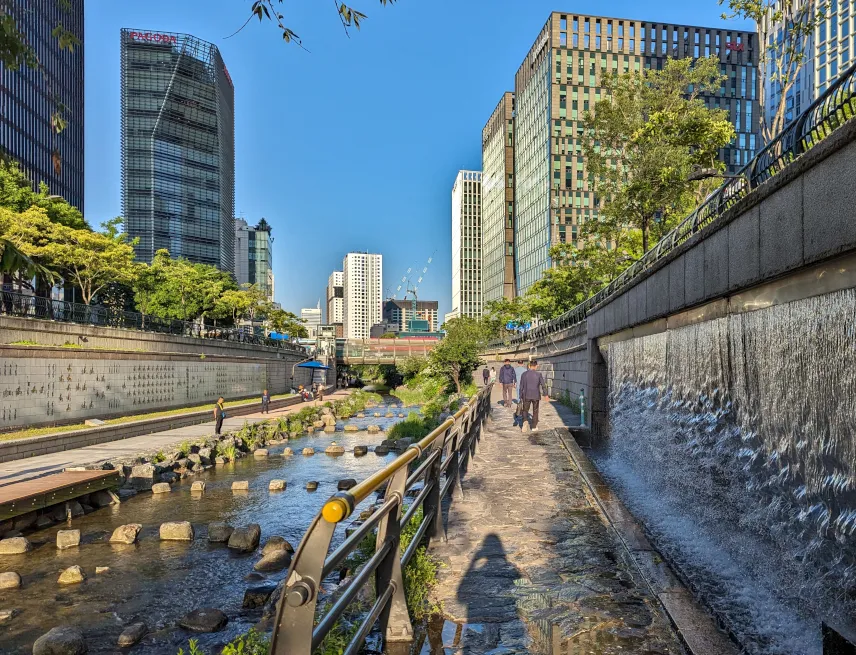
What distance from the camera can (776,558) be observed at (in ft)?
25.5

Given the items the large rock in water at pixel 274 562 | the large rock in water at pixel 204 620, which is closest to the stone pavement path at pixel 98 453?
the large rock in water at pixel 274 562

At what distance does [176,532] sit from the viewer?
12.6 meters

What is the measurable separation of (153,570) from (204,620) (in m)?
3.12

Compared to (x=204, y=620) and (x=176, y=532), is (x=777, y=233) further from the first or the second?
(x=176, y=532)

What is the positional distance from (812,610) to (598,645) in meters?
3.22

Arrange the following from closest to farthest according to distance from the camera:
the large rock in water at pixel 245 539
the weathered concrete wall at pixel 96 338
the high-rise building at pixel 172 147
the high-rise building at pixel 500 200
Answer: the large rock in water at pixel 245 539
the weathered concrete wall at pixel 96 338
the high-rise building at pixel 172 147
the high-rise building at pixel 500 200

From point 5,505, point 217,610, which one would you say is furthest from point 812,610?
point 5,505

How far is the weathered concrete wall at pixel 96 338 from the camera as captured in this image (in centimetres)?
2197

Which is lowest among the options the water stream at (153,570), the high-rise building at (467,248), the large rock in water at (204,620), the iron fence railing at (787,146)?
the water stream at (153,570)

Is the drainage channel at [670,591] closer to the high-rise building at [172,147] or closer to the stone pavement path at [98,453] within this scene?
the stone pavement path at [98,453]

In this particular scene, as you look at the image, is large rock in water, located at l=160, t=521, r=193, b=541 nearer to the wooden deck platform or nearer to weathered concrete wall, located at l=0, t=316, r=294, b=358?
the wooden deck platform

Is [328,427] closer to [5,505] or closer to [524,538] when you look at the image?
[5,505]

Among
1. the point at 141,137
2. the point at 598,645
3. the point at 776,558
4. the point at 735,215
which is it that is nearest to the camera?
the point at 598,645

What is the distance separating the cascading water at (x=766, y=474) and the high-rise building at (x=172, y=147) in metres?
106
